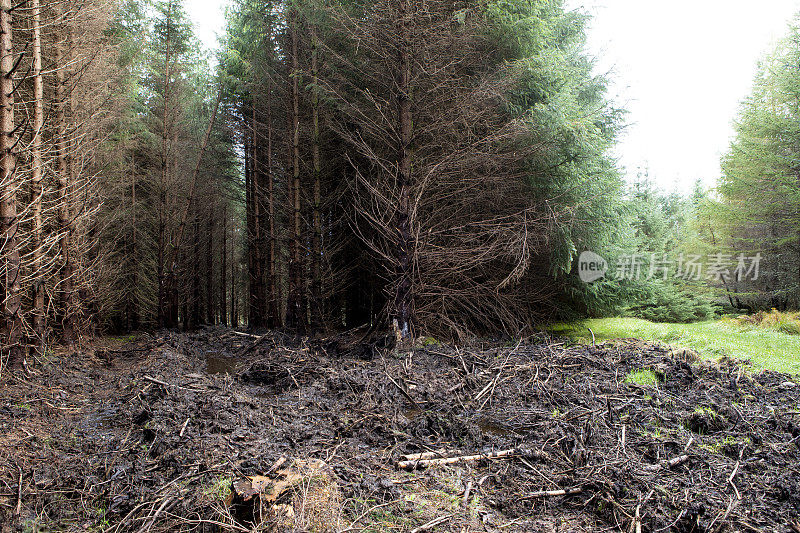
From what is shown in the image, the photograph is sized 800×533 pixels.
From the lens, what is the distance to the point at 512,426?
5078mm

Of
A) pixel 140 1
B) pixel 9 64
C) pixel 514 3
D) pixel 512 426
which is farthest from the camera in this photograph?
pixel 140 1

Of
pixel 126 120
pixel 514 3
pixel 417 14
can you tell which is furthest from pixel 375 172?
pixel 126 120

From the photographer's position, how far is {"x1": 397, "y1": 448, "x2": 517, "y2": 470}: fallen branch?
388 centimetres

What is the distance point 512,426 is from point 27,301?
1042 centimetres

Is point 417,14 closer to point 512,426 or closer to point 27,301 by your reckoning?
point 512,426

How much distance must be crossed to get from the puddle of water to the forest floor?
1333 mm

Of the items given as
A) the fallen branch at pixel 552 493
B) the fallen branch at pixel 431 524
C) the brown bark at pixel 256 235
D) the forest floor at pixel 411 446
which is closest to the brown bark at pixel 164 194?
the brown bark at pixel 256 235

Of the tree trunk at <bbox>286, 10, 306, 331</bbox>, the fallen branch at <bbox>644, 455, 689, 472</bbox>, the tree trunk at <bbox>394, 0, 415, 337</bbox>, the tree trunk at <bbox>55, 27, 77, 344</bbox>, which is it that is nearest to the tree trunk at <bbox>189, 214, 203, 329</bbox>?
the tree trunk at <bbox>286, 10, 306, 331</bbox>

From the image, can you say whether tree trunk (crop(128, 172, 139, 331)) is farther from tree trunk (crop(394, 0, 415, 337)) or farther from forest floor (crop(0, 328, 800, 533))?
tree trunk (crop(394, 0, 415, 337))

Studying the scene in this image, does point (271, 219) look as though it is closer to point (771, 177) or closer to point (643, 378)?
point (643, 378)

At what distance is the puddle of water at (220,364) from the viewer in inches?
337

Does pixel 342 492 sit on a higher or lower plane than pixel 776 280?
lower

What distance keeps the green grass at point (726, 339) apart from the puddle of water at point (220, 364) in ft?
24.7

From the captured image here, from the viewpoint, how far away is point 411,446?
172 inches
